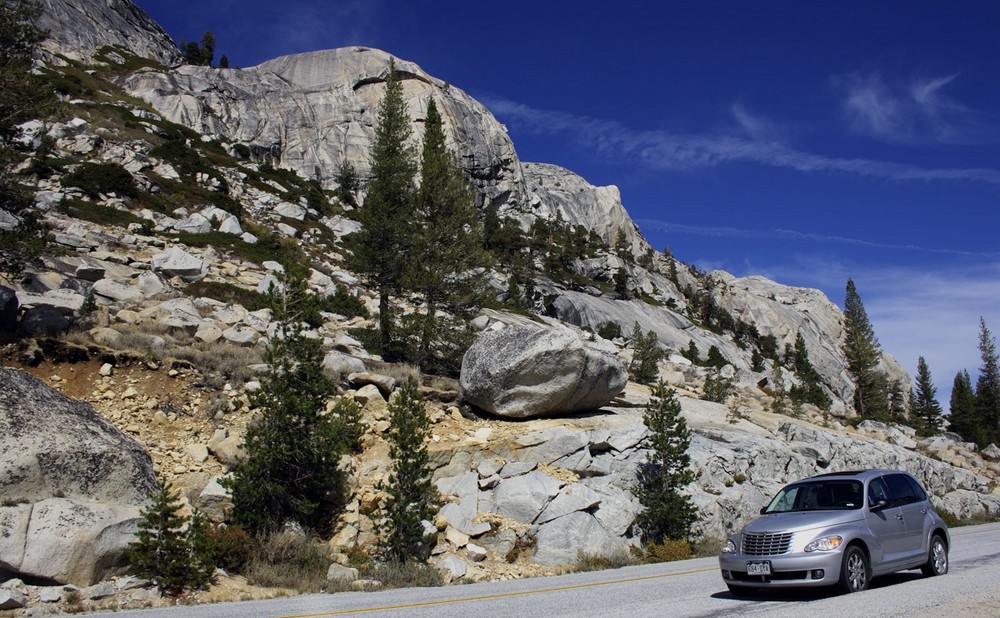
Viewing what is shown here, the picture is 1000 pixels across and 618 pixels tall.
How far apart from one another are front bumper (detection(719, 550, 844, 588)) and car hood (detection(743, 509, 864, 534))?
377mm

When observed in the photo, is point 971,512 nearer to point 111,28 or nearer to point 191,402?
point 191,402

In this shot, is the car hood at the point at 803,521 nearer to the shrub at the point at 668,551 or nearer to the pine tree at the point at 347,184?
the shrub at the point at 668,551

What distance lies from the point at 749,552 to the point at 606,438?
29.7ft

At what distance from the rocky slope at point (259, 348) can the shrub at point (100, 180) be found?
1.82 ft

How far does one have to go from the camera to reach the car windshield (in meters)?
9.26

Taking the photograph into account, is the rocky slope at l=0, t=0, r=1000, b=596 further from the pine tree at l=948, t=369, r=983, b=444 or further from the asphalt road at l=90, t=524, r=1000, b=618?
the pine tree at l=948, t=369, r=983, b=444

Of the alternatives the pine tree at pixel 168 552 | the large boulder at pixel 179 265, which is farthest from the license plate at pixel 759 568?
the large boulder at pixel 179 265

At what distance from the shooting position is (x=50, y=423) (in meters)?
11.3

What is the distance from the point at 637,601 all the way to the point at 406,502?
5.86 metres

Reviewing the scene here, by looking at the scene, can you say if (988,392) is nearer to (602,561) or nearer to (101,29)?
(602,561)

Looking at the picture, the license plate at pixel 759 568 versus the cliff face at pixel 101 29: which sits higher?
the cliff face at pixel 101 29

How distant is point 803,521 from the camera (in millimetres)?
8703

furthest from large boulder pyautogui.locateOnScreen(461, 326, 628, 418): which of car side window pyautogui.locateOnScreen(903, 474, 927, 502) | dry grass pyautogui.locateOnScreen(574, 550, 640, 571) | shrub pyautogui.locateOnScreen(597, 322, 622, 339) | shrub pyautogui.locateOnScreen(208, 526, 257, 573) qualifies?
shrub pyautogui.locateOnScreen(597, 322, 622, 339)

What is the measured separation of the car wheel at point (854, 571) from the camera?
27.3 ft
